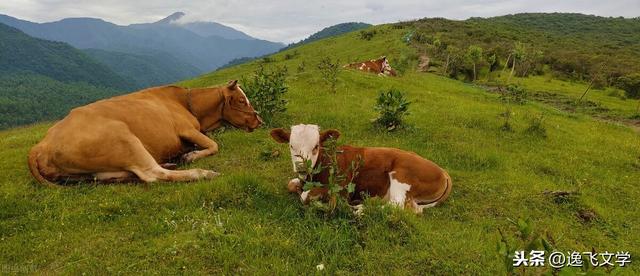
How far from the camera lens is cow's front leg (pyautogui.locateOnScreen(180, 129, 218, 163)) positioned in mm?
9039

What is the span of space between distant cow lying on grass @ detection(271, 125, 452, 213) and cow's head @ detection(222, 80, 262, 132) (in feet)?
13.8

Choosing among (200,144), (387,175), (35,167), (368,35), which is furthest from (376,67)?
(368,35)

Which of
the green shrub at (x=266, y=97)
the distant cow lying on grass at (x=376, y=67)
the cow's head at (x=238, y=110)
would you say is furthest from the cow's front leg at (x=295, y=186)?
the distant cow lying on grass at (x=376, y=67)

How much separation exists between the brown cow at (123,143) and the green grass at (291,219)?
285 mm

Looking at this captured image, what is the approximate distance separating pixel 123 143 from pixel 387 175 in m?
4.16

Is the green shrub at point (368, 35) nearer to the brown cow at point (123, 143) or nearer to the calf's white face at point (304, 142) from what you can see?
the brown cow at point (123, 143)

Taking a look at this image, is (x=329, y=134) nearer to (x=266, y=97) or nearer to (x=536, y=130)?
(x=266, y=97)

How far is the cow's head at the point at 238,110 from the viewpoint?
424 inches

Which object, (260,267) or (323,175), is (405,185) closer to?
(323,175)

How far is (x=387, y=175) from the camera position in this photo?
6996 mm

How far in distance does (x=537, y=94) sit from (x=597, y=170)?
71.7 feet

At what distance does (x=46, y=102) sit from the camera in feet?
592

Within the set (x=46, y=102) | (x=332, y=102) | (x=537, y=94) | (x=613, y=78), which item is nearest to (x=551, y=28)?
(x=613, y=78)

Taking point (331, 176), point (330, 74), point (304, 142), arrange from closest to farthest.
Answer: point (331, 176)
point (304, 142)
point (330, 74)
